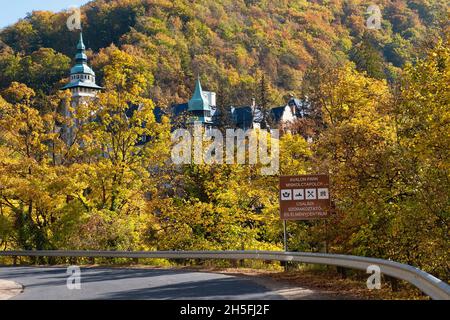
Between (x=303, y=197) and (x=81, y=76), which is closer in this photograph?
(x=303, y=197)

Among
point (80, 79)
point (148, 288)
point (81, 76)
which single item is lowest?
point (148, 288)

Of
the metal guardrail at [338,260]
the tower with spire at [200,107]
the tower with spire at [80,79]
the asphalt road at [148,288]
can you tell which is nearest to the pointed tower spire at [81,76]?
the tower with spire at [80,79]

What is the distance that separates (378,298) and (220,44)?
150256mm

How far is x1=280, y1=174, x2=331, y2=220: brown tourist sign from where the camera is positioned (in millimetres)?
19859

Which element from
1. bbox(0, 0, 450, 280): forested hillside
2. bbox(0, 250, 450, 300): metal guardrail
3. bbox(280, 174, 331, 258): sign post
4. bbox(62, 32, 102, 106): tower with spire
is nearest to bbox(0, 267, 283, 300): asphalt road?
bbox(0, 250, 450, 300): metal guardrail

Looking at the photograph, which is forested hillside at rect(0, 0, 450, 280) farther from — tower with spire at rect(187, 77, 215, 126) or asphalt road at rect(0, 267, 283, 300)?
tower with spire at rect(187, 77, 215, 126)

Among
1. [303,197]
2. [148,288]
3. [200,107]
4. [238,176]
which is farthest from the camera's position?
[200,107]

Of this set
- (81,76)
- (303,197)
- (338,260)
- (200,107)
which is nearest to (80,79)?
(81,76)

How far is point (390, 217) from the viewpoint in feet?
61.3

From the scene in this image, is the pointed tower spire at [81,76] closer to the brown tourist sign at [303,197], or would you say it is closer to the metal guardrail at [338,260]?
the metal guardrail at [338,260]

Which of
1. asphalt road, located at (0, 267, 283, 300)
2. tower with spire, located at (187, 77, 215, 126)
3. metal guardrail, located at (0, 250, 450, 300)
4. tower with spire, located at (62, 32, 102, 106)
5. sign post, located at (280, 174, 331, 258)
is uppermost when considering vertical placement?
tower with spire, located at (62, 32, 102, 106)

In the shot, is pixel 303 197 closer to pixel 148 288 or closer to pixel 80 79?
pixel 148 288

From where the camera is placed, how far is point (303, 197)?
2012 centimetres
